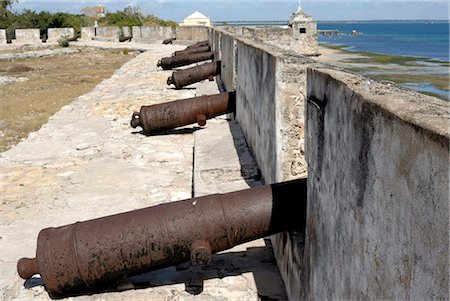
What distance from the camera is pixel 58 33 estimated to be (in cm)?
3797

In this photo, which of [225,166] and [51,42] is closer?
[225,166]

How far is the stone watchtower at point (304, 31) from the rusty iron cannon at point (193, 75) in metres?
21.3

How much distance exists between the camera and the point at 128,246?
3119 millimetres

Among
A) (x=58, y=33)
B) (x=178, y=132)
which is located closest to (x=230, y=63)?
(x=178, y=132)

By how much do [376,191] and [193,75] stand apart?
9.98 metres

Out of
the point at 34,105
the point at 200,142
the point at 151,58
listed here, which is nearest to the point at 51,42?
the point at 151,58

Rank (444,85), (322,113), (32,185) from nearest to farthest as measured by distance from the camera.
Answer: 1. (322,113)
2. (32,185)
3. (444,85)

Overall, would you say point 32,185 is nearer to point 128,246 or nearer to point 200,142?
point 200,142

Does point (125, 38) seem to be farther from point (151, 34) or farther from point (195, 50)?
point (195, 50)

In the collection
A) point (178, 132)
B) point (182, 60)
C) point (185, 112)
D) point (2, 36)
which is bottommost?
point (178, 132)

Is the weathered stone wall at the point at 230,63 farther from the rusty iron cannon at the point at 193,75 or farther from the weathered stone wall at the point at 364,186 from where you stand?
the weathered stone wall at the point at 364,186

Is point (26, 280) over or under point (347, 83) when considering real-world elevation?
under

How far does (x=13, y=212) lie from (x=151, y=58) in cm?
1711

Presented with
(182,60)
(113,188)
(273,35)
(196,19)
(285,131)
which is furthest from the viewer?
(196,19)
